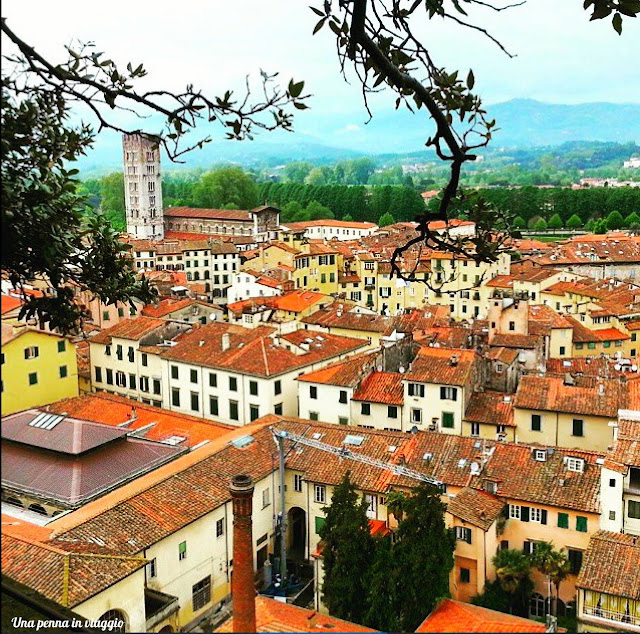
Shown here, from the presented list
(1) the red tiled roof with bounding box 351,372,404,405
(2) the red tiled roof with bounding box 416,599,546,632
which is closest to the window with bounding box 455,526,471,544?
(2) the red tiled roof with bounding box 416,599,546,632

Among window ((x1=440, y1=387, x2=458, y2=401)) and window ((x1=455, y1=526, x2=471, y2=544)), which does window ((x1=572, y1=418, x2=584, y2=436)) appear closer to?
window ((x1=440, y1=387, x2=458, y2=401))

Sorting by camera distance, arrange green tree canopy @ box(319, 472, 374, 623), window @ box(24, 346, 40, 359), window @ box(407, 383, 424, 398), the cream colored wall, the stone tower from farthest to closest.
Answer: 1. the stone tower
2. window @ box(24, 346, 40, 359)
3. window @ box(407, 383, 424, 398)
4. green tree canopy @ box(319, 472, 374, 623)
5. the cream colored wall

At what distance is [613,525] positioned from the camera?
58.1ft

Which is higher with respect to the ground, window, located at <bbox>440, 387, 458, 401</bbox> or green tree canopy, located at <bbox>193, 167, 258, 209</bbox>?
green tree canopy, located at <bbox>193, 167, 258, 209</bbox>

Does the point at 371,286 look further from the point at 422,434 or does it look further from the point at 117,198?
the point at 117,198

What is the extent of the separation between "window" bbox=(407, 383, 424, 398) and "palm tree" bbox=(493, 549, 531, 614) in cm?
767

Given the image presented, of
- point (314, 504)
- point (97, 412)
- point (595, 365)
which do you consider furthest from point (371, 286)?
point (314, 504)

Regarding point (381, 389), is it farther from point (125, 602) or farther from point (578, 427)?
point (125, 602)

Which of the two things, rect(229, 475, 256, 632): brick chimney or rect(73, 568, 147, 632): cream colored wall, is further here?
rect(73, 568, 147, 632): cream colored wall

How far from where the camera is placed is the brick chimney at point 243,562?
11.8 meters

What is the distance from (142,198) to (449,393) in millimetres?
67039

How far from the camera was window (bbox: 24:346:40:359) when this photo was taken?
27.3 m

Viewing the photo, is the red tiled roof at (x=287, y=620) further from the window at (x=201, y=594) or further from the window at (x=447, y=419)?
the window at (x=447, y=419)

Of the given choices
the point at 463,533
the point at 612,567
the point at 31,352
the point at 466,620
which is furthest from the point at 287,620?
the point at 31,352
